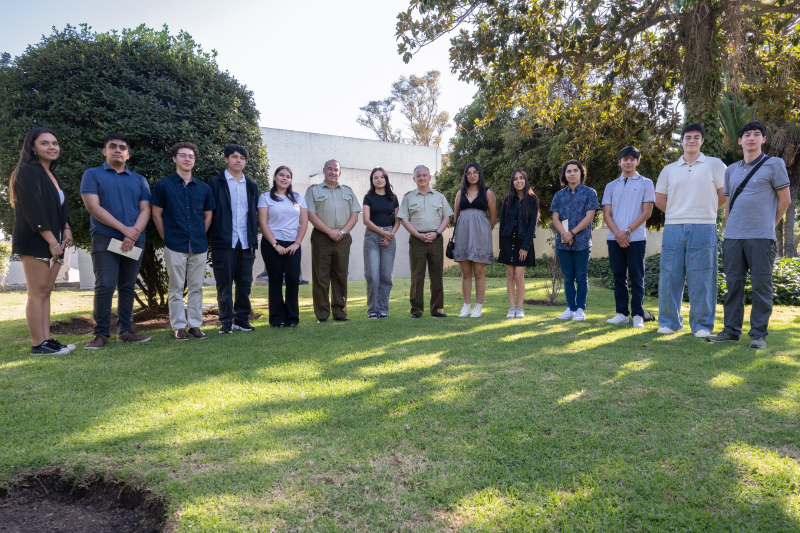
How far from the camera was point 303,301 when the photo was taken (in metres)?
9.66

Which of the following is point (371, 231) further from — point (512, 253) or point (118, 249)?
point (118, 249)

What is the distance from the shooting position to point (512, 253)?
6.41m

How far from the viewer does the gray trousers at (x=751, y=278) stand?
4426 millimetres

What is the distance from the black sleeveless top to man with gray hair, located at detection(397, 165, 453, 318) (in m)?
0.31

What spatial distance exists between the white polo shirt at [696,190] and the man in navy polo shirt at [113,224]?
5244mm

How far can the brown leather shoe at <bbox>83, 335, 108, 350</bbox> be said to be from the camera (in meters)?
4.60

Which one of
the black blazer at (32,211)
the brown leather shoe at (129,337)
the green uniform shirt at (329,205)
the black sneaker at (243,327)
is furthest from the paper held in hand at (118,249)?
the green uniform shirt at (329,205)

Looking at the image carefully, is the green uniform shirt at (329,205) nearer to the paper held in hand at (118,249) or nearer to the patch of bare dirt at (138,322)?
the patch of bare dirt at (138,322)

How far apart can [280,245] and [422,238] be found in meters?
1.81

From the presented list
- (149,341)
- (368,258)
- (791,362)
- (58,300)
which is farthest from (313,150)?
(791,362)

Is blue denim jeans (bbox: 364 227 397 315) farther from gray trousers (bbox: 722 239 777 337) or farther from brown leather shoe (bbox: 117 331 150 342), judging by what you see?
gray trousers (bbox: 722 239 777 337)

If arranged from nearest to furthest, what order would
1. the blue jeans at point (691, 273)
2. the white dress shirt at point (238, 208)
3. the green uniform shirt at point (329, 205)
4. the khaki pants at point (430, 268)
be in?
the blue jeans at point (691, 273) → the white dress shirt at point (238, 208) → the green uniform shirt at point (329, 205) → the khaki pants at point (430, 268)

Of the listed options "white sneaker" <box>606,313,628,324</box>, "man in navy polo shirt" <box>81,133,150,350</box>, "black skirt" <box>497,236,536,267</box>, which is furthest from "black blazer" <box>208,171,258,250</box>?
"white sneaker" <box>606,313,628,324</box>

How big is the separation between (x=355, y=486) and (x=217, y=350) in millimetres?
2866
